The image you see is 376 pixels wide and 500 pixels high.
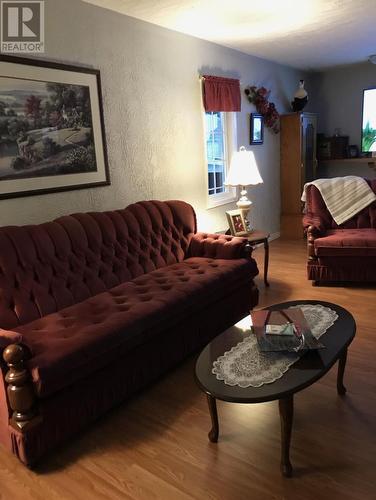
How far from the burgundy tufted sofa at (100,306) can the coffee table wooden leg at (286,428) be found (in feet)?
2.57

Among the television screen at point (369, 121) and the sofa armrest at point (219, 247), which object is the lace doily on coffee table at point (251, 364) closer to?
the sofa armrest at point (219, 247)

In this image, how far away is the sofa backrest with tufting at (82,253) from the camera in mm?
2326

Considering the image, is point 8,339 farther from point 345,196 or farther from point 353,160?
point 353,160

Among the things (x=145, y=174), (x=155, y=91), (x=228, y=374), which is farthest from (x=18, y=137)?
(x=228, y=374)

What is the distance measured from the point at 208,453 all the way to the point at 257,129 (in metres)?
4.16

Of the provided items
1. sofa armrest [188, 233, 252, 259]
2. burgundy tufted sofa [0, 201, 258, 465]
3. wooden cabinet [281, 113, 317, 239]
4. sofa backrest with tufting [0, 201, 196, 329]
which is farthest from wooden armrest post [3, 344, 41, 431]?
wooden cabinet [281, 113, 317, 239]

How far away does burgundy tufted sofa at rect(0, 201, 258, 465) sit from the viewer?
70.2 inches

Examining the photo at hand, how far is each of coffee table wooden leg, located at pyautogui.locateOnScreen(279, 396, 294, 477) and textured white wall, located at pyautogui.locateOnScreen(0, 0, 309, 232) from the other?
2.01m

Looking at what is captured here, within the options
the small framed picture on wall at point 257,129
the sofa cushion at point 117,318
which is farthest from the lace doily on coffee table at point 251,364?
the small framed picture on wall at point 257,129

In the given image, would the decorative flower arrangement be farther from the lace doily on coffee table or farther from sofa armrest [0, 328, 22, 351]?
sofa armrest [0, 328, 22, 351]

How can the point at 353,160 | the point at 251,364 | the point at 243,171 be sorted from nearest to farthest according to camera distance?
the point at 251,364, the point at 243,171, the point at 353,160

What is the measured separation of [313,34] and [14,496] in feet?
14.7

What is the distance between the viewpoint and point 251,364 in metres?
1.75

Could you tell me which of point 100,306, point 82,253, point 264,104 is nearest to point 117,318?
point 100,306
